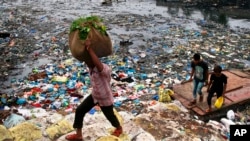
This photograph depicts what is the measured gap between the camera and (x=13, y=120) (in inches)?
198

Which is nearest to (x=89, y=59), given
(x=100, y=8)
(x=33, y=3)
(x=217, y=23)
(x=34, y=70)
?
(x=34, y=70)

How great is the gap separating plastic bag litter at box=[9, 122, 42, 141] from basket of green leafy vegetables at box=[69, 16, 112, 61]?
4.58 ft

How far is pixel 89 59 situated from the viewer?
3.30 meters

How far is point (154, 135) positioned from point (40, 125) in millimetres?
1646

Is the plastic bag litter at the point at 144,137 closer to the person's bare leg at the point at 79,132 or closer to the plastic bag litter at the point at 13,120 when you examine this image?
the person's bare leg at the point at 79,132

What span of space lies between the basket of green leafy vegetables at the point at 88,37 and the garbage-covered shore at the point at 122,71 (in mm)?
1133

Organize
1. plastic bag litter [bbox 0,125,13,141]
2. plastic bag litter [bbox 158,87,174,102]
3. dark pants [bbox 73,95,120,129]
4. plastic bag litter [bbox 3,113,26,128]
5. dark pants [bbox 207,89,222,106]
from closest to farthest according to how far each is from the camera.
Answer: dark pants [bbox 73,95,120,129] < plastic bag litter [bbox 0,125,13,141] < plastic bag litter [bbox 3,113,26,128] < dark pants [bbox 207,89,222,106] < plastic bag litter [bbox 158,87,174,102]

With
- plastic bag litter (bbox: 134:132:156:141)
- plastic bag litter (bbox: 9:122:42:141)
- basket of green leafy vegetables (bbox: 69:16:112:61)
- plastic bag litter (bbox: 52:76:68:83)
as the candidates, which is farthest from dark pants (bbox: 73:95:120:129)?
plastic bag litter (bbox: 52:76:68:83)

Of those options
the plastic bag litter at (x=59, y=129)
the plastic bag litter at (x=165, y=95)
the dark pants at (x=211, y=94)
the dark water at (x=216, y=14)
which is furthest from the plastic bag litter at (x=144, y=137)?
the dark water at (x=216, y=14)

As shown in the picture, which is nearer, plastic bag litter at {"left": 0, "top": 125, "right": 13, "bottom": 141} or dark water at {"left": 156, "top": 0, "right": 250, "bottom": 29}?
plastic bag litter at {"left": 0, "top": 125, "right": 13, "bottom": 141}

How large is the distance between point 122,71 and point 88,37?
15.2 ft

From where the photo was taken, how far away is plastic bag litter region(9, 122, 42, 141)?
399cm

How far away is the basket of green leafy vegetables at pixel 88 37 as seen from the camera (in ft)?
10.6

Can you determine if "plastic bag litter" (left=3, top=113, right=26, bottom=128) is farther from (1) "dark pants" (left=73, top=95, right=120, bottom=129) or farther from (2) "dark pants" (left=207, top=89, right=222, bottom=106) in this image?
(2) "dark pants" (left=207, top=89, right=222, bottom=106)
